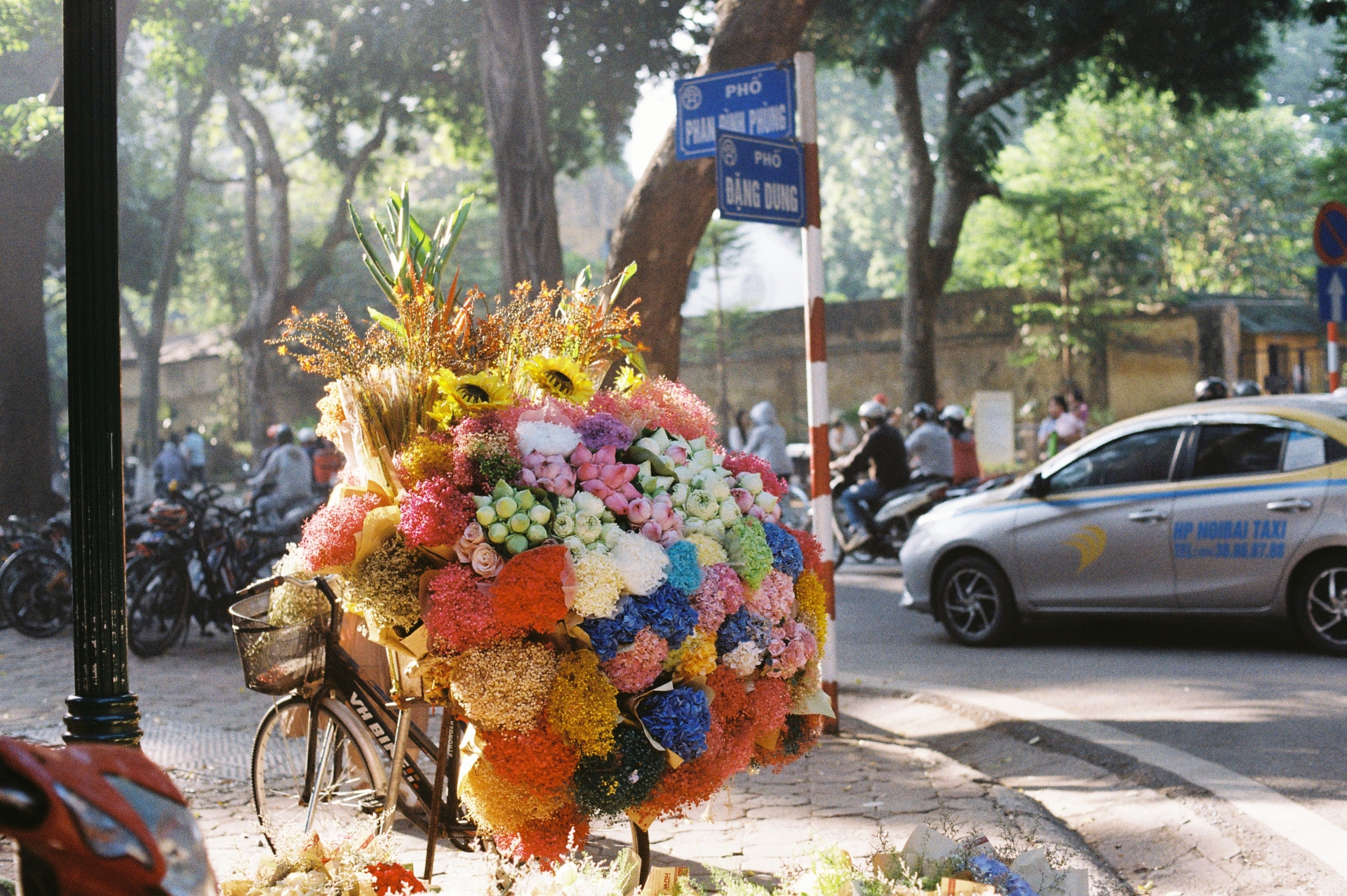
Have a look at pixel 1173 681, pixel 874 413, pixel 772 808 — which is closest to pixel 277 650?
pixel 772 808

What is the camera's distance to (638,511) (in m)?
3.21

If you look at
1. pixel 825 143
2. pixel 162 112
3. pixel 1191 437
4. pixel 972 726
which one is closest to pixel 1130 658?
pixel 1191 437

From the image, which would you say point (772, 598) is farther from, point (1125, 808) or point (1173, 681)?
point (1173, 681)

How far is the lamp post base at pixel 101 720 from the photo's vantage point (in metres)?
2.73

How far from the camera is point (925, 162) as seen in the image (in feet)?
59.2

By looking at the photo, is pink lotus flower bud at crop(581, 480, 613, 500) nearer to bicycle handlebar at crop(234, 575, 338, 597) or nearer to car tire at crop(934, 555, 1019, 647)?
bicycle handlebar at crop(234, 575, 338, 597)

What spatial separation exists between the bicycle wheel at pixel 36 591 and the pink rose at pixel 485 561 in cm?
935

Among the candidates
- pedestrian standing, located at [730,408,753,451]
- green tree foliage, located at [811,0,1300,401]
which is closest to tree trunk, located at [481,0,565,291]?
green tree foliage, located at [811,0,1300,401]

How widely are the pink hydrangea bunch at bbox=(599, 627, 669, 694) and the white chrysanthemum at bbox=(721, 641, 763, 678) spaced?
255mm

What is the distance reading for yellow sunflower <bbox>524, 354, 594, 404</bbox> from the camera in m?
3.43

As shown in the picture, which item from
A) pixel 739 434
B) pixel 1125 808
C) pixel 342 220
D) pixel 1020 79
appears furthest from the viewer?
pixel 342 220

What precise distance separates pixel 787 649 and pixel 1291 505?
5.49m

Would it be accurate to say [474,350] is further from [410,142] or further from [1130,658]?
[410,142]

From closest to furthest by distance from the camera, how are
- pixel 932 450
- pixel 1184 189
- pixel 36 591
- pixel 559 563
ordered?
pixel 559 563 < pixel 36 591 < pixel 932 450 < pixel 1184 189
